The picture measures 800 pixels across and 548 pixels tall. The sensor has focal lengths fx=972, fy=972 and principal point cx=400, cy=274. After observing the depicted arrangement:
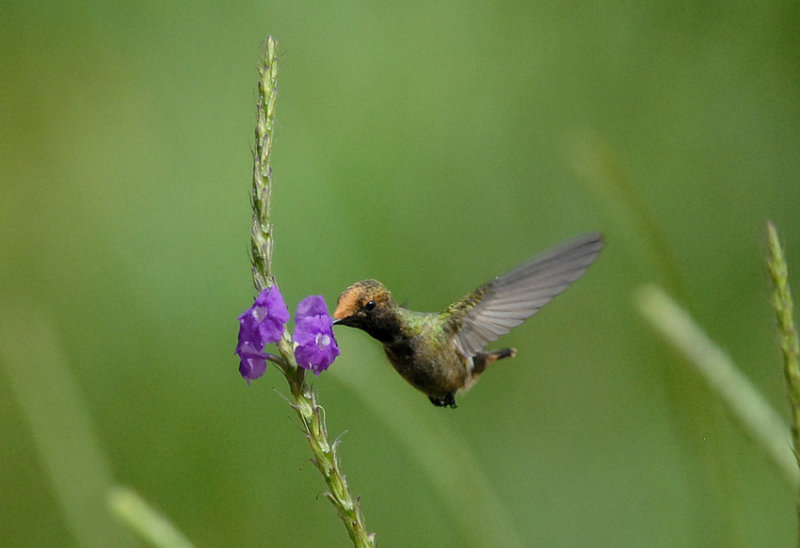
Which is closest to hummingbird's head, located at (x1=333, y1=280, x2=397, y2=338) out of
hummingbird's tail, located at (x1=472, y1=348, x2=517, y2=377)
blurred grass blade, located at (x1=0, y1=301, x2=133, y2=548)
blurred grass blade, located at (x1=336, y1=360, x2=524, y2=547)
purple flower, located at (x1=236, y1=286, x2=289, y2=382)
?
purple flower, located at (x1=236, y1=286, x2=289, y2=382)

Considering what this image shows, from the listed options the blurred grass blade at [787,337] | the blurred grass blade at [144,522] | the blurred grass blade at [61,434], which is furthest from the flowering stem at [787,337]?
the blurred grass blade at [61,434]

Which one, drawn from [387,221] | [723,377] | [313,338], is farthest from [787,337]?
[387,221]

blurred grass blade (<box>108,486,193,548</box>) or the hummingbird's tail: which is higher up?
blurred grass blade (<box>108,486,193,548</box>)

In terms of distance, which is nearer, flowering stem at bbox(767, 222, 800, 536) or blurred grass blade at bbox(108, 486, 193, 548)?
flowering stem at bbox(767, 222, 800, 536)

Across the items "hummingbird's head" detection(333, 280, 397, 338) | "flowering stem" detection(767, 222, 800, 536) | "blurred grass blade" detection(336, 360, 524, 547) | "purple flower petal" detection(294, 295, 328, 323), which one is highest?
"purple flower petal" detection(294, 295, 328, 323)

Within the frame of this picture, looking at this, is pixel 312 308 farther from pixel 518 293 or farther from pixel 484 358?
pixel 484 358

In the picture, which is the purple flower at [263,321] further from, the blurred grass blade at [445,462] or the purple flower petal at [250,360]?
the blurred grass blade at [445,462]

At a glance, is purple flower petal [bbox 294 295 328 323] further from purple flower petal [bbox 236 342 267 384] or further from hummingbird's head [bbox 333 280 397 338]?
hummingbird's head [bbox 333 280 397 338]
